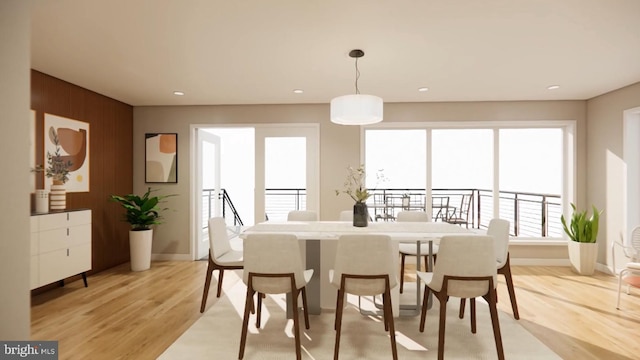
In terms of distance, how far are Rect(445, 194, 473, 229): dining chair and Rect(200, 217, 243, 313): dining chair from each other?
14.1ft

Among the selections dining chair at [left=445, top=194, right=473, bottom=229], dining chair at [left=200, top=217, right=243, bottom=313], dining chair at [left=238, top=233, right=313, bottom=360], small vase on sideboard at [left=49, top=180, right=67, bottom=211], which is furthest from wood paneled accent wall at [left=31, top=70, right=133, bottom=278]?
dining chair at [left=445, top=194, right=473, bottom=229]

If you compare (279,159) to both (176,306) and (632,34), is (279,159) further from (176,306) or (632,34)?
(632,34)

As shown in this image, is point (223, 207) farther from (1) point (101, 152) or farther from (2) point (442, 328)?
(2) point (442, 328)

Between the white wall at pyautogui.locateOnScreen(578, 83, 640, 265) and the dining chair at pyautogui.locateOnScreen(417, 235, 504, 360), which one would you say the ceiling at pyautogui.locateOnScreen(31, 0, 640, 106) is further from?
the dining chair at pyautogui.locateOnScreen(417, 235, 504, 360)

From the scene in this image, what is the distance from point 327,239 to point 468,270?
43.4 inches

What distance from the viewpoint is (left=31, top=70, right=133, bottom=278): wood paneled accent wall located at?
3.68 meters

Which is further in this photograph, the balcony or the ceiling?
the balcony

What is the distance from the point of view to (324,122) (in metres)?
5.08

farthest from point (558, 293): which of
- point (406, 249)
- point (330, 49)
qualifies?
point (330, 49)

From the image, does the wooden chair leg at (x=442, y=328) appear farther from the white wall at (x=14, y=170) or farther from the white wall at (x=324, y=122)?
the white wall at (x=324, y=122)

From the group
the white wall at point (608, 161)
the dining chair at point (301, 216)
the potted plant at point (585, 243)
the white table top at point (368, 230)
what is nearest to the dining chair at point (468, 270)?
the white table top at point (368, 230)

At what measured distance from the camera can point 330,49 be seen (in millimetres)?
2969

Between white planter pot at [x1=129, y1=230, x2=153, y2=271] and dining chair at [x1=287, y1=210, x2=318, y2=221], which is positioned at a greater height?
dining chair at [x1=287, y1=210, x2=318, y2=221]

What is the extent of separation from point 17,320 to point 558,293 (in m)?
4.63
